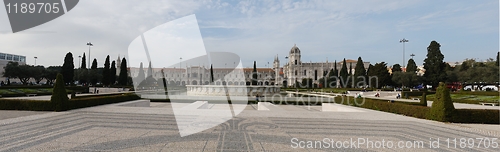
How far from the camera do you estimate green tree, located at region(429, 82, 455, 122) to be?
435 inches

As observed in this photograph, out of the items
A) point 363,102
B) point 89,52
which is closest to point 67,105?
point 363,102

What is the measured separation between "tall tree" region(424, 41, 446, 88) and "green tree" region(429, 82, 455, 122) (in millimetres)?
36499

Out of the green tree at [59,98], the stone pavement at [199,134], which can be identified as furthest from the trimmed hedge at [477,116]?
the green tree at [59,98]

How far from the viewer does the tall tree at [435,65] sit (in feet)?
139

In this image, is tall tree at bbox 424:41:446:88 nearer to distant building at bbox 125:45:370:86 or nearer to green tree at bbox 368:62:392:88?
green tree at bbox 368:62:392:88

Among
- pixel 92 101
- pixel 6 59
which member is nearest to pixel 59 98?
pixel 92 101

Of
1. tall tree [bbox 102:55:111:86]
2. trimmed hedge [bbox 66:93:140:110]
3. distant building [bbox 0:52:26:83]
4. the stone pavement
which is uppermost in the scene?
distant building [bbox 0:52:26:83]

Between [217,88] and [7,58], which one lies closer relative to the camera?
[217,88]

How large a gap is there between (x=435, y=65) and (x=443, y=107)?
124 feet

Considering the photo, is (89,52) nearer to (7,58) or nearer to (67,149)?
(7,58)

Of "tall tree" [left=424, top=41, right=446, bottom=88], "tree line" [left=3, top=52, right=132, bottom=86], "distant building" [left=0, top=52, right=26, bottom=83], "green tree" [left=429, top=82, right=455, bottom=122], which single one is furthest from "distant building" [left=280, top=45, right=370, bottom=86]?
"green tree" [left=429, top=82, right=455, bottom=122]

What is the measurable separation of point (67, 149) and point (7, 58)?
271ft

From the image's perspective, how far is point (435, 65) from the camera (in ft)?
141

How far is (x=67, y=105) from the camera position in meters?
13.1
